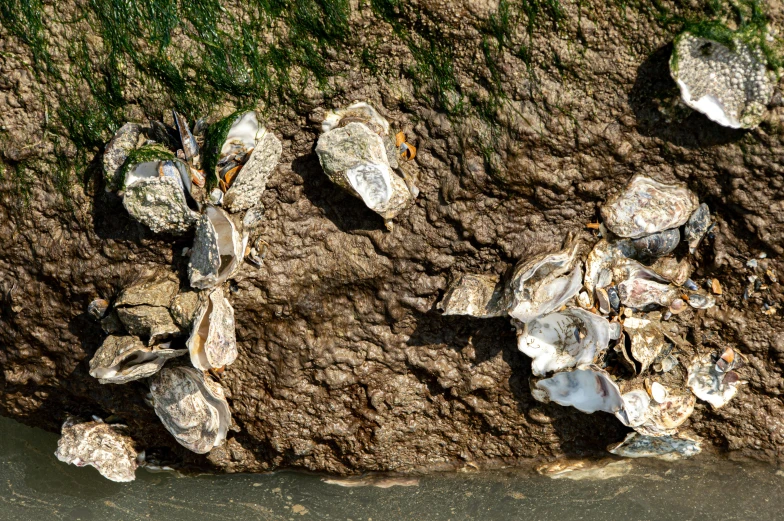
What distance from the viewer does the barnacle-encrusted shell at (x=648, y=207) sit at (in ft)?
11.3

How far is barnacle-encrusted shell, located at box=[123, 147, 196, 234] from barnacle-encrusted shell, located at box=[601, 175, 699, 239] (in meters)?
2.15

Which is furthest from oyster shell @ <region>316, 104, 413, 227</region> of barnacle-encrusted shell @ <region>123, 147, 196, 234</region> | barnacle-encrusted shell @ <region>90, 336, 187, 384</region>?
barnacle-encrusted shell @ <region>90, 336, 187, 384</region>

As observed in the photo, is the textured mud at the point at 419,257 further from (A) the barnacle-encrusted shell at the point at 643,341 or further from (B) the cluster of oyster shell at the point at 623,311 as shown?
(A) the barnacle-encrusted shell at the point at 643,341

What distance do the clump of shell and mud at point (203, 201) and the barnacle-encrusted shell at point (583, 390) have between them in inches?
48.7

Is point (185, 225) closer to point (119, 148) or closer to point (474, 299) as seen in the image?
point (119, 148)

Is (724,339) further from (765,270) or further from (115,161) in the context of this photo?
(115,161)

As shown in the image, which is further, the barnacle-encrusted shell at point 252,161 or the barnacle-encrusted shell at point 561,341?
the barnacle-encrusted shell at point 561,341

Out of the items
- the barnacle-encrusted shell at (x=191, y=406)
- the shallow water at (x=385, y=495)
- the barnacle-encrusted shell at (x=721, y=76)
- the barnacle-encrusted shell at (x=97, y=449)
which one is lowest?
the shallow water at (x=385, y=495)

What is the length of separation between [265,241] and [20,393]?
5.99ft

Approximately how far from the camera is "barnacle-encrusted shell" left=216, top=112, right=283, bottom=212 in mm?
3367

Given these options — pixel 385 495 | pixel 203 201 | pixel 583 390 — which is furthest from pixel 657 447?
pixel 203 201

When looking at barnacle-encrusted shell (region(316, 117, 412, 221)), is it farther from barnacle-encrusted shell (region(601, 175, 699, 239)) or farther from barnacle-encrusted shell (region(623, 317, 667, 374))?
barnacle-encrusted shell (region(623, 317, 667, 374))

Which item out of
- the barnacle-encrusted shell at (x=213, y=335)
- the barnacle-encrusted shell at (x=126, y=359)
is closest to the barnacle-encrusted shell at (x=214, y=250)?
the barnacle-encrusted shell at (x=213, y=335)

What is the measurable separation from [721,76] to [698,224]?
0.75m
